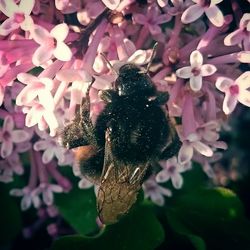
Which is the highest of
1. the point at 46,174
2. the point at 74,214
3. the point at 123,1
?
the point at 123,1

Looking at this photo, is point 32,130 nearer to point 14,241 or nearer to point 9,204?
point 9,204

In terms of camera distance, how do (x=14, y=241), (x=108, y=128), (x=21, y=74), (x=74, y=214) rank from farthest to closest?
(x=14, y=241) < (x=74, y=214) < (x=21, y=74) < (x=108, y=128)

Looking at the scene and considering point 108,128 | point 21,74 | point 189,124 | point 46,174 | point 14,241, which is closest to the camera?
point 108,128

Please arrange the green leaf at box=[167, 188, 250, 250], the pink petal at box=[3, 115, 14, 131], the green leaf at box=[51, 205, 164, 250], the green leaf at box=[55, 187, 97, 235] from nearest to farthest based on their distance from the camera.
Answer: the pink petal at box=[3, 115, 14, 131]
the green leaf at box=[51, 205, 164, 250]
the green leaf at box=[167, 188, 250, 250]
the green leaf at box=[55, 187, 97, 235]

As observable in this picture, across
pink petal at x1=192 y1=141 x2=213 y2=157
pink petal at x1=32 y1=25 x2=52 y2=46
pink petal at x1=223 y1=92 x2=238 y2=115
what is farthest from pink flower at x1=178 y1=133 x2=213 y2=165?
pink petal at x1=32 y1=25 x2=52 y2=46

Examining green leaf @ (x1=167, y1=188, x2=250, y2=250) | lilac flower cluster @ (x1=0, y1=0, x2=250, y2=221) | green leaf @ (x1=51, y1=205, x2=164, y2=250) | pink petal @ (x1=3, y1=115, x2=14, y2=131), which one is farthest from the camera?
green leaf @ (x1=167, y1=188, x2=250, y2=250)

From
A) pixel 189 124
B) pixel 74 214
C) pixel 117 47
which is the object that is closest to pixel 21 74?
pixel 117 47

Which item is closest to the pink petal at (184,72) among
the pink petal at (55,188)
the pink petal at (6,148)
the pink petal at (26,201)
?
the pink petal at (6,148)

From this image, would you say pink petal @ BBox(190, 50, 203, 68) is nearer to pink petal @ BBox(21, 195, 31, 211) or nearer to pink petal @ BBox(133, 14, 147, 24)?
pink petal @ BBox(133, 14, 147, 24)

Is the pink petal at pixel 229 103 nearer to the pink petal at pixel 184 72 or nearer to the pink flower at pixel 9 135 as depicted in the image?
the pink petal at pixel 184 72
